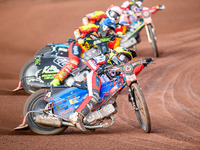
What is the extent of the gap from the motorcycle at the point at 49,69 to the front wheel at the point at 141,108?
3129mm

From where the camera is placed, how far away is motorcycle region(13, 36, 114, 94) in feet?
32.4

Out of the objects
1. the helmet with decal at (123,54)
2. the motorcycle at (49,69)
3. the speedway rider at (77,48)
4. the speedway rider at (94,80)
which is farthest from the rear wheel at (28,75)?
the helmet with decal at (123,54)

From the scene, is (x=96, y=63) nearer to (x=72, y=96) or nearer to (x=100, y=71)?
(x=100, y=71)

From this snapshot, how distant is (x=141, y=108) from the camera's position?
22.2 feet

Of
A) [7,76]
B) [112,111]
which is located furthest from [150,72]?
[112,111]

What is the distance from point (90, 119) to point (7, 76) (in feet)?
23.2

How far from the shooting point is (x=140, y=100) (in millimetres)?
6523

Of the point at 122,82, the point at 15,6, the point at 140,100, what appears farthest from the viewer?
the point at 15,6

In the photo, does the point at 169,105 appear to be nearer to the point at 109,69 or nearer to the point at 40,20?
the point at 109,69

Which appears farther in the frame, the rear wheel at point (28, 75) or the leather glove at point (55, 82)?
the rear wheel at point (28, 75)

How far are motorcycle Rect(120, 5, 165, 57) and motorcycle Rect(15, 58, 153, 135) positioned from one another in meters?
6.15

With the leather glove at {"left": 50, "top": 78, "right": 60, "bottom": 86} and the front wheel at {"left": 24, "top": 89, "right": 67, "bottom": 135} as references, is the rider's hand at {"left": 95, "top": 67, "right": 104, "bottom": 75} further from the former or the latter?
the leather glove at {"left": 50, "top": 78, "right": 60, "bottom": 86}

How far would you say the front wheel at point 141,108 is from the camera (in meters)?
6.42

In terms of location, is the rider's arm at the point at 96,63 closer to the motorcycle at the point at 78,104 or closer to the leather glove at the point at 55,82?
the motorcycle at the point at 78,104
